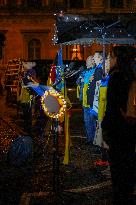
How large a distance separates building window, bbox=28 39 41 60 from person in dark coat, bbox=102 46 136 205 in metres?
32.9

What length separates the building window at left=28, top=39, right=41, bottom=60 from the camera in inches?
1501

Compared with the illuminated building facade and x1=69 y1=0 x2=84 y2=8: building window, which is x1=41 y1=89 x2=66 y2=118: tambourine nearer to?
the illuminated building facade

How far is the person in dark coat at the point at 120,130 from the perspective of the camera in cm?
522

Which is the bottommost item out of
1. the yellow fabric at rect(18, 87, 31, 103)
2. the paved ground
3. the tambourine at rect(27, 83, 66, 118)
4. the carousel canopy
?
the paved ground

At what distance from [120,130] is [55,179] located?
2.18m

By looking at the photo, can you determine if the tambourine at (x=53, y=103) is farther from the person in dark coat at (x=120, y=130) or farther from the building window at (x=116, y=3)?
the building window at (x=116, y=3)

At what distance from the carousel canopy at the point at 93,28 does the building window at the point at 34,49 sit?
27.6 metres

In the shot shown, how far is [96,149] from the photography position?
10.7 metres

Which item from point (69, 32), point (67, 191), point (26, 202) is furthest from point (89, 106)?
point (26, 202)

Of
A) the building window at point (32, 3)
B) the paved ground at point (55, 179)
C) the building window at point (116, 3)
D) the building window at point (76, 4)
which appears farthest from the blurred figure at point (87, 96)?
the building window at point (116, 3)

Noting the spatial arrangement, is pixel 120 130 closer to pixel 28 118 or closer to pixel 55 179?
pixel 55 179

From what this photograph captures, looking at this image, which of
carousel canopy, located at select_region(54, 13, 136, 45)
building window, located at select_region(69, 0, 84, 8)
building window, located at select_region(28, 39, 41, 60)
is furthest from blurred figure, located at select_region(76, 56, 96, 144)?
building window, located at select_region(69, 0, 84, 8)

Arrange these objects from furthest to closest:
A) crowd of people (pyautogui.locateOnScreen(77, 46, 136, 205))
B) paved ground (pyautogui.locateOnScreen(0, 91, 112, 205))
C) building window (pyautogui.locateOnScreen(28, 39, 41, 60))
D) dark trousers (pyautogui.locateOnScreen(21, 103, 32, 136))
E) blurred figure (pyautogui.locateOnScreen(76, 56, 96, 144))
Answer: building window (pyautogui.locateOnScreen(28, 39, 41, 60)) < dark trousers (pyautogui.locateOnScreen(21, 103, 32, 136)) < blurred figure (pyautogui.locateOnScreen(76, 56, 96, 144)) < paved ground (pyautogui.locateOnScreen(0, 91, 112, 205)) < crowd of people (pyautogui.locateOnScreen(77, 46, 136, 205))

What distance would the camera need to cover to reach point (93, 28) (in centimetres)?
1014
